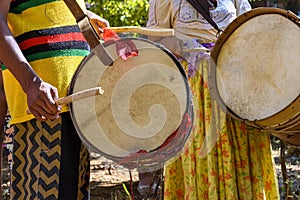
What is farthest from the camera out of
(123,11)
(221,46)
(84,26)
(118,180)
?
(118,180)

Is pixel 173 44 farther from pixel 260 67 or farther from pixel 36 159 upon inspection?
pixel 36 159

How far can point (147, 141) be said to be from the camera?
7.21 ft

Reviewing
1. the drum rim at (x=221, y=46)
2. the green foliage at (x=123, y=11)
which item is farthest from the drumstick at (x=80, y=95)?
the green foliage at (x=123, y=11)

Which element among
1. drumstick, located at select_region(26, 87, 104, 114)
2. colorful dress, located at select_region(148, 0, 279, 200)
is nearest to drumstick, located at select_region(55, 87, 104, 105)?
drumstick, located at select_region(26, 87, 104, 114)

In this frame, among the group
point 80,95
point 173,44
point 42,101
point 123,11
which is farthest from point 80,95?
point 123,11

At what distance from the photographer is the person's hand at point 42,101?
6.56 feet

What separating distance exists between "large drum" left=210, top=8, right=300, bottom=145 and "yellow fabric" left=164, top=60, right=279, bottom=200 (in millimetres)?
149

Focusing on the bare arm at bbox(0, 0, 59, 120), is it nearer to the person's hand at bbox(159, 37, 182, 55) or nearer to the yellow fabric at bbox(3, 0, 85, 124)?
the yellow fabric at bbox(3, 0, 85, 124)

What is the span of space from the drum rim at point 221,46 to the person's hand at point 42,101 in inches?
44.3

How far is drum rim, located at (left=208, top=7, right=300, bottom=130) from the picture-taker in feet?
9.25

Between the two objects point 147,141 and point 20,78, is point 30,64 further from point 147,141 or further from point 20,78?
point 147,141

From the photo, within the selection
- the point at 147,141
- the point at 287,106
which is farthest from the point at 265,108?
the point at 147,141

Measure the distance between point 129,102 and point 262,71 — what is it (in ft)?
3.15

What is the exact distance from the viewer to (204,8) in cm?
317
